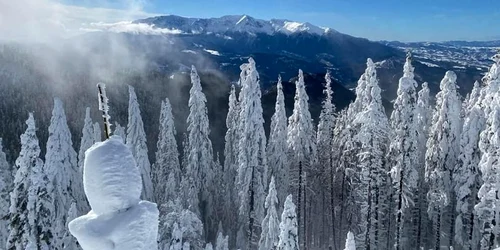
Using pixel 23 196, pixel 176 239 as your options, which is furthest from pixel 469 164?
pixel 23 196

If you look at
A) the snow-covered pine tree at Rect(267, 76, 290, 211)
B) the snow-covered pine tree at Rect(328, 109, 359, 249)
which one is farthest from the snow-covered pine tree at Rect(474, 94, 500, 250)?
the snow-covered pine tree at Rect(267, 76, 290, 211)

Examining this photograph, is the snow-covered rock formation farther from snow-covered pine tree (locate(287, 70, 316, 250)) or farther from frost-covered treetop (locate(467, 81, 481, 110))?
frost-covered treetop (locate(467, 81, 481, 110))

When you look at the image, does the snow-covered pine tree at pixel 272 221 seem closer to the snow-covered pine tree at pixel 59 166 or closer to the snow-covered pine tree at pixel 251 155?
the snow-covered pine tree at pixel 251 155

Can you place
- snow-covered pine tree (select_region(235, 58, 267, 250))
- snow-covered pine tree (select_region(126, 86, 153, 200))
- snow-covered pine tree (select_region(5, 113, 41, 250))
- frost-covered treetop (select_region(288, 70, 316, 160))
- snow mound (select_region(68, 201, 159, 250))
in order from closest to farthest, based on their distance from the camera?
snow mound (select_region(68, 201, 159, 250)) → snow-covered pine tree (select_region(5, 113, 41, 250)) → snow-covered pine tree (select_region(235, 58, 267, 250)) → snow-covered pine tree (select_region(126, 86, 153, 200)) → frost-covered treetop (select_region(288, 70, 316, 160))

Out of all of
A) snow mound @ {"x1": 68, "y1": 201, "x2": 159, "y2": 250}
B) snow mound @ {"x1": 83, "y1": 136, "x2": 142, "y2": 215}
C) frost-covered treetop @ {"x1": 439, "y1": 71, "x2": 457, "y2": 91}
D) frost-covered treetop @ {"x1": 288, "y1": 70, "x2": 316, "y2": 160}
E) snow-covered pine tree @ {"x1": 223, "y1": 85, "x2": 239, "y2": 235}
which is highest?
snow mound @ {"x1": 83, "y1": 136, "x2": 142, "y2": 215}

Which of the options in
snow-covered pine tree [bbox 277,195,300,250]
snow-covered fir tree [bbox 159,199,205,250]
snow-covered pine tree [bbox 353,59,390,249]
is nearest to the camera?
snow-covered pine tree [bbox 277,195,300,250]

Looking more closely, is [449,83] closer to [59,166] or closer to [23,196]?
[59,166]

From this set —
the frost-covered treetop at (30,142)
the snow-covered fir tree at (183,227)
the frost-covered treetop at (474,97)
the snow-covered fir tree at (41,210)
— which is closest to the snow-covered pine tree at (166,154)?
the snow-covered fir tree at (183,227)

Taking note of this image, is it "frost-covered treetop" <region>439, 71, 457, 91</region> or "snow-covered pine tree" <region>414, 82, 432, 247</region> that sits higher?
"frost-covered treetop" <region>439, 71, 457, 91</region>
